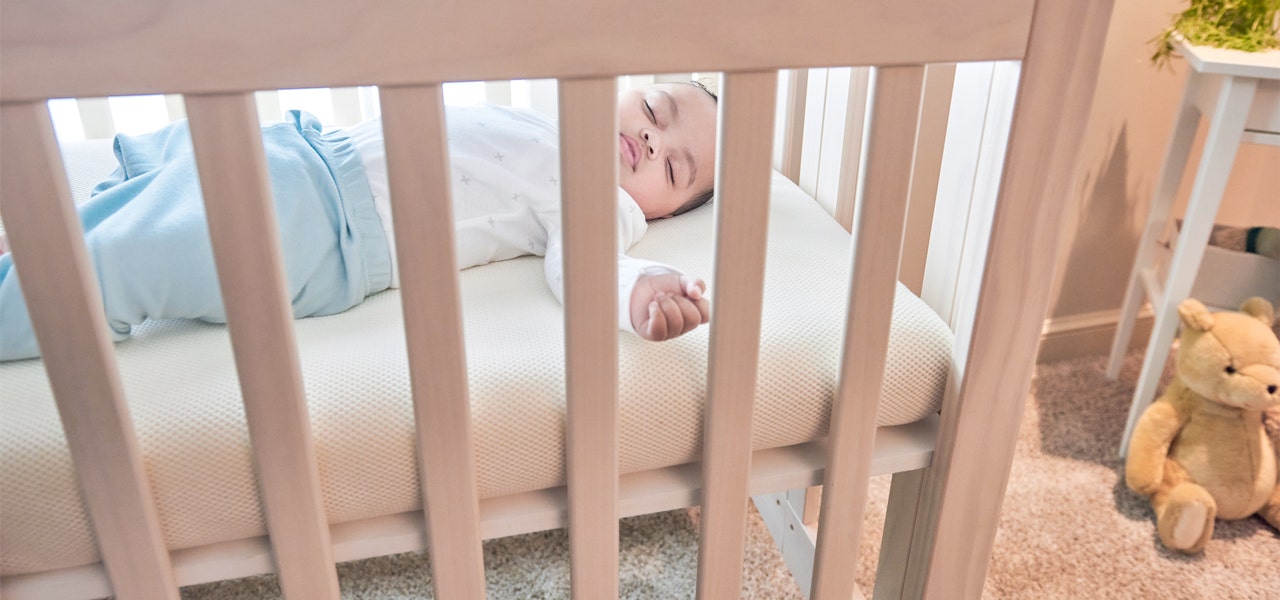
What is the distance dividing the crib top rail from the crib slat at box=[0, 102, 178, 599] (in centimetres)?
4

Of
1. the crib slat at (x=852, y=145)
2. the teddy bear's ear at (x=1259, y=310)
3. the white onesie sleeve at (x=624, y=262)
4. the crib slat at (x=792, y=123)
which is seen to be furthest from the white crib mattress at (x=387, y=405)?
the teddy bear's ear at (x=1259, y=310)

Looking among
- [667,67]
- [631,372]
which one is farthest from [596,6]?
[631,372]

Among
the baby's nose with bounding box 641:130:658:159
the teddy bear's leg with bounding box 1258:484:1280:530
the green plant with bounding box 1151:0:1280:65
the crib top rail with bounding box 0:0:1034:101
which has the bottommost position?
the teddy bear's leg with bounding box 1258:484:1280:530

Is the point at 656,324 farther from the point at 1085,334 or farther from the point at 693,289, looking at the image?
the point at 1085,334

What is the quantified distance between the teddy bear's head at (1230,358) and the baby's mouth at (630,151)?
2.75ft

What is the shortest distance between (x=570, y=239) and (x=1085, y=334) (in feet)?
4.90

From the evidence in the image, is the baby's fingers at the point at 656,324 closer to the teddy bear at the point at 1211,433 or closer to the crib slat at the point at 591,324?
the crib slat at the point at 591,324

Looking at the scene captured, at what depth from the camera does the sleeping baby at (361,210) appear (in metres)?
0.74

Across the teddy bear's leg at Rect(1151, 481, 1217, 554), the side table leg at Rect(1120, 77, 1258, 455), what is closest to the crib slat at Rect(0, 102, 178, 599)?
the teddy bear's leg at Rect(1151, 481, 1217, 554)

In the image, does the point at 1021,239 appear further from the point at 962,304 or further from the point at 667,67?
the point at 667,67

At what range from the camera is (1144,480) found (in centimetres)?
130

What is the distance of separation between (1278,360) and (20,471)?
1446mm

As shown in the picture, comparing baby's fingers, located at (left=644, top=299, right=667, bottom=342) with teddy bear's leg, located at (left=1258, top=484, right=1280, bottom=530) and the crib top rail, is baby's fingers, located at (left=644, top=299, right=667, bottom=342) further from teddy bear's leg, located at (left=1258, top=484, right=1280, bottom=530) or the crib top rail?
teddy bear's leg, located at (left=1258, top=484, right=1280, bottom=530)

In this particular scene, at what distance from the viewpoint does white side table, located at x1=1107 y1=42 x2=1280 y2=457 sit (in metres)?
1.19
